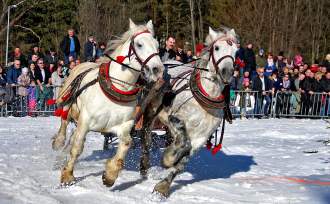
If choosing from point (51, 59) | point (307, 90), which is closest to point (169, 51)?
point (51, 59)

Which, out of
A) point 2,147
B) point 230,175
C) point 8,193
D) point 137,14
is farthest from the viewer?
point 137,14

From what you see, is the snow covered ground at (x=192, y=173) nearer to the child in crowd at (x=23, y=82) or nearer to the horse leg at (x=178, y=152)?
the horse leg at (x=178, y=152)

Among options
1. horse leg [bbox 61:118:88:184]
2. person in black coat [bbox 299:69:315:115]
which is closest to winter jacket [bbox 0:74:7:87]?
person in black coat [bbox 299:69:315:115]

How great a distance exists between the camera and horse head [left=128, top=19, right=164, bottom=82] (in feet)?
26.5

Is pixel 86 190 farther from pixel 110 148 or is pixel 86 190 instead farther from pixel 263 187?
pixel 110 148

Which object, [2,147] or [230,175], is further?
[2,147]

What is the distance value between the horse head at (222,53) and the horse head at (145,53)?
898 millimetres

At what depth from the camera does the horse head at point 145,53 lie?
8.08m

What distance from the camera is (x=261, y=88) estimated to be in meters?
20.9

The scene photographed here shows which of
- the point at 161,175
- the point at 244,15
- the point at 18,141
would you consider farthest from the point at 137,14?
the point at 161,175

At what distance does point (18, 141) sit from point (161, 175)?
4.31 meters

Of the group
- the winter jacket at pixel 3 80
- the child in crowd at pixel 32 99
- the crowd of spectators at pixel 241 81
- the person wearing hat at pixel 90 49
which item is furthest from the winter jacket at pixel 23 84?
the person wearing hat at pixel 90 49

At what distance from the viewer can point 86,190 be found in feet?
27.6

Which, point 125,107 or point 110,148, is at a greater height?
point 125,107
